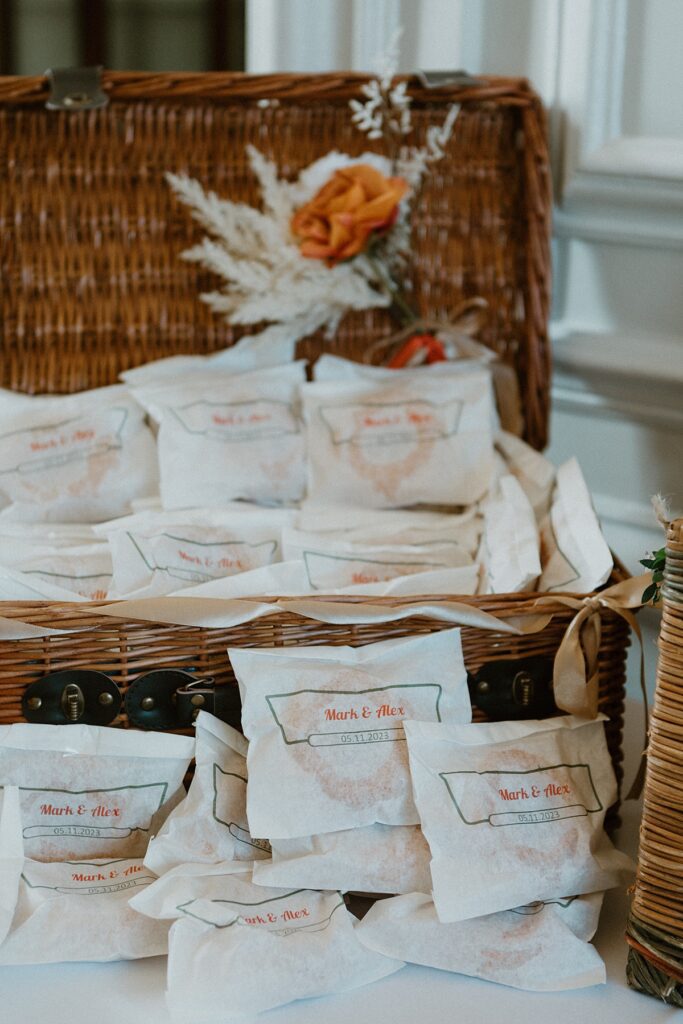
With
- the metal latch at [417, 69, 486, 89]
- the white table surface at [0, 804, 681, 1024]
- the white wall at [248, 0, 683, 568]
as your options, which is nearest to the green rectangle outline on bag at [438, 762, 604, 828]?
the white table surface at [0, 804, 681, 1024]

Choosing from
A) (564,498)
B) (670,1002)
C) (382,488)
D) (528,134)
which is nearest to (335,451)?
(382,488)

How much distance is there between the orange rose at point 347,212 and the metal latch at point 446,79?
0.14 metres

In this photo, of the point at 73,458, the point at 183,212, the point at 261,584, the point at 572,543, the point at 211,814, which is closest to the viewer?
the point at 211,814

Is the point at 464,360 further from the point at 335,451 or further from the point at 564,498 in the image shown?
the point at 564,498

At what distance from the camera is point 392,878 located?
2.77ft

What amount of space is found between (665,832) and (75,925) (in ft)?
1.44

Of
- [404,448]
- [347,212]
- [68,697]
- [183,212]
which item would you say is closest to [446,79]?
[347,212]

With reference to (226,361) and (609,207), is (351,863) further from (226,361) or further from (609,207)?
(609,207)

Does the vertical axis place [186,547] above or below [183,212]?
below

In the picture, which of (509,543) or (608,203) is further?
(608,203)

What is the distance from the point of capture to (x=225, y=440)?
1.38 meters

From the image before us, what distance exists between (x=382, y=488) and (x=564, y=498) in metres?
0.26

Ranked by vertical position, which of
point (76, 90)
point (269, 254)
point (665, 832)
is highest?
point (76, 90)

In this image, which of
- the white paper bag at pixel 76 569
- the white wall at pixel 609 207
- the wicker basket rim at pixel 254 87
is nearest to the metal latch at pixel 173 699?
the white paper bag at pixel 76 569
